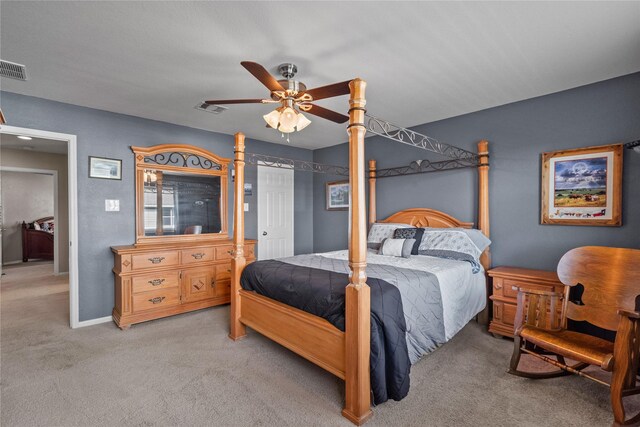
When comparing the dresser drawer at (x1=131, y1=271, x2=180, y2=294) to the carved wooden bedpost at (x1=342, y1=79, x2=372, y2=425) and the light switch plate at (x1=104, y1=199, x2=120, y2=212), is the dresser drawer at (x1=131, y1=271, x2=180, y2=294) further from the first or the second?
the carved wooden bedpost at (x1=342, y1=79, x2=372, y2=425)

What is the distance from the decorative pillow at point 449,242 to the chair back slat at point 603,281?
80cm

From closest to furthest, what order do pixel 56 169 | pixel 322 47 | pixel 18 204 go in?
pixel 322 47
pixel 56 169
pixel 18 204

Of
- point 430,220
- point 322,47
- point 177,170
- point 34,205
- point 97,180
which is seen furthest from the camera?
point 34,205


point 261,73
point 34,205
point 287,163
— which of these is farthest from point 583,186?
point 34,205

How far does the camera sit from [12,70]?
8.36 ft

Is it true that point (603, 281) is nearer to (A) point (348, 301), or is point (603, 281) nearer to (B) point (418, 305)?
(B) point (418, 305)

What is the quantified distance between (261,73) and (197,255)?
2717mm

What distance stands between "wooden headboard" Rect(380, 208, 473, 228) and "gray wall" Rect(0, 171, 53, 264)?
29.5 ft

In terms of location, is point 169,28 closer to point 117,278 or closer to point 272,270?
point 272,270

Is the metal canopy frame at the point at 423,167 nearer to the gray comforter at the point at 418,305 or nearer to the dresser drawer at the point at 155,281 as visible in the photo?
the gray comforter at the point at 418,305

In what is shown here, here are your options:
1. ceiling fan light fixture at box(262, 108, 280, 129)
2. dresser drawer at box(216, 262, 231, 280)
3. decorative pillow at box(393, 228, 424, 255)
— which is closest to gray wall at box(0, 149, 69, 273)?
dresser drawer at box(216, 262, 231, 280)

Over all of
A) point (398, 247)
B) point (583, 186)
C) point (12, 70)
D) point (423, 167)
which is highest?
point (12, 70)

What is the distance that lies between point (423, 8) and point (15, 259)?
33.0 ft

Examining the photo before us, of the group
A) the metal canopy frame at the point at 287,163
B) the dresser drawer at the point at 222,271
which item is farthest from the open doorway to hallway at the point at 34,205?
the dresser drawer at the point at 222,271
